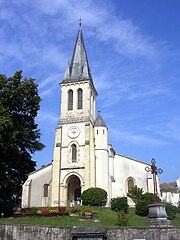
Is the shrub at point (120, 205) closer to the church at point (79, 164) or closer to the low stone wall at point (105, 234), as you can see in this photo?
the church at point (79, 164)

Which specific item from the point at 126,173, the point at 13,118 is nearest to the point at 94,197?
the point at 126,173

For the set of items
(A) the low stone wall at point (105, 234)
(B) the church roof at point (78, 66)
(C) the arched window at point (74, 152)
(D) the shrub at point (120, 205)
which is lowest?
(A) the low stone wall at point (105, 234)

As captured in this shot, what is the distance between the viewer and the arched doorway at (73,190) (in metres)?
35.1

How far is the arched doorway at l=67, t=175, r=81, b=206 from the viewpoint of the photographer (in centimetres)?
3512

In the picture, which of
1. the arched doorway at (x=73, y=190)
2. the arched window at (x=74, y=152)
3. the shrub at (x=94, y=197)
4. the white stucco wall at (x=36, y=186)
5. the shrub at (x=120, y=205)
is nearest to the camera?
the shrub at (x=120, y=205)

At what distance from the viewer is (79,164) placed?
114 ft

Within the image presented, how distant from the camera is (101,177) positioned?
Result: 33562 mm

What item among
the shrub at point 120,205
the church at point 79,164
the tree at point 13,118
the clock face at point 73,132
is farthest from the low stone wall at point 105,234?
the clock face at point 73,132

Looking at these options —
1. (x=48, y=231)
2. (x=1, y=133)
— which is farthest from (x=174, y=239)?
(x=1, y=133)

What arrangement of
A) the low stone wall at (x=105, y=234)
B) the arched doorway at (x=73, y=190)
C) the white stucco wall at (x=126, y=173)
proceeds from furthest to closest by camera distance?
the white stucco wall at (x=126, y=173) → the arched doorway at (x=73, y=190) → the low stone wall at (x=105, y=234)

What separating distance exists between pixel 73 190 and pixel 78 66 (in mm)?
17527

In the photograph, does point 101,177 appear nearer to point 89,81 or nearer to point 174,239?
point 89,81

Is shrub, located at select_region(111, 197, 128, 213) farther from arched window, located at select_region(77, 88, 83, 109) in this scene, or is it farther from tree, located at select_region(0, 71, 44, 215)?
arched window, located at select_region(77, 88, 83, 109)

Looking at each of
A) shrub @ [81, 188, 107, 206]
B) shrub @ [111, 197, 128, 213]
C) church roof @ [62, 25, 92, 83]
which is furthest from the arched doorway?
church roof @ [62, 25, 92, 83]
